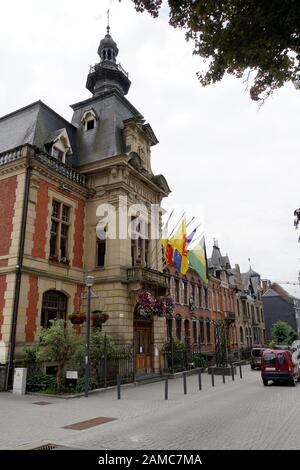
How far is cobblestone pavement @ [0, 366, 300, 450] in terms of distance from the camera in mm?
7625

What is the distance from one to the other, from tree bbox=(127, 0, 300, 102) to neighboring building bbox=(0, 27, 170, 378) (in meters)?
13.4

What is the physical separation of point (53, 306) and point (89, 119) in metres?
13.6

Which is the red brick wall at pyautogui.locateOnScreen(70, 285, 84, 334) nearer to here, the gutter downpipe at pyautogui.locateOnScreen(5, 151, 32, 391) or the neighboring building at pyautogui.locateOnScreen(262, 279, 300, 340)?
the gutter downpipe at pyautogui.locateOnScreen(5, 151, 32, 391)

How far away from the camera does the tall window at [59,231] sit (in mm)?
20250

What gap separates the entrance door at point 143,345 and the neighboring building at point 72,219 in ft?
0.20

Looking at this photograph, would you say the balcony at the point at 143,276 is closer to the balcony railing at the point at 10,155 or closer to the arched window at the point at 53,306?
the arched window at the point at 53,306

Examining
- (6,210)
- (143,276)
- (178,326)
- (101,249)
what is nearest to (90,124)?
(101,249)

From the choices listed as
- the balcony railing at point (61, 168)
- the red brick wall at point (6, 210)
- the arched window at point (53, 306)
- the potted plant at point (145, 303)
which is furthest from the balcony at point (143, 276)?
the red brick wall at point (6, 210)

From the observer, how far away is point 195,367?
26.5 m

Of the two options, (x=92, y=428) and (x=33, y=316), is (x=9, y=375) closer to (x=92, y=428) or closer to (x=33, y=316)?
(x=33, y=316)

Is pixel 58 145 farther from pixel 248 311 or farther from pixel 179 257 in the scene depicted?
pixel 248 311

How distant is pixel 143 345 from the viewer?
74.4 ft

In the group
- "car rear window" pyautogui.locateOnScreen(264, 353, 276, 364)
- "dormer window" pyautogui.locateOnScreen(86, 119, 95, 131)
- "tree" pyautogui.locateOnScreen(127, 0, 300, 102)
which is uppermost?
"dormer window" pyautogui.locateOnScreen(86, 119, 95, 131)

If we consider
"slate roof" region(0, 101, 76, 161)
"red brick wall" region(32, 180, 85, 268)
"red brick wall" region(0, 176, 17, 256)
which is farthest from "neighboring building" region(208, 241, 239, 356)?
"red brick wall" region(0, 176, 17, 256)
